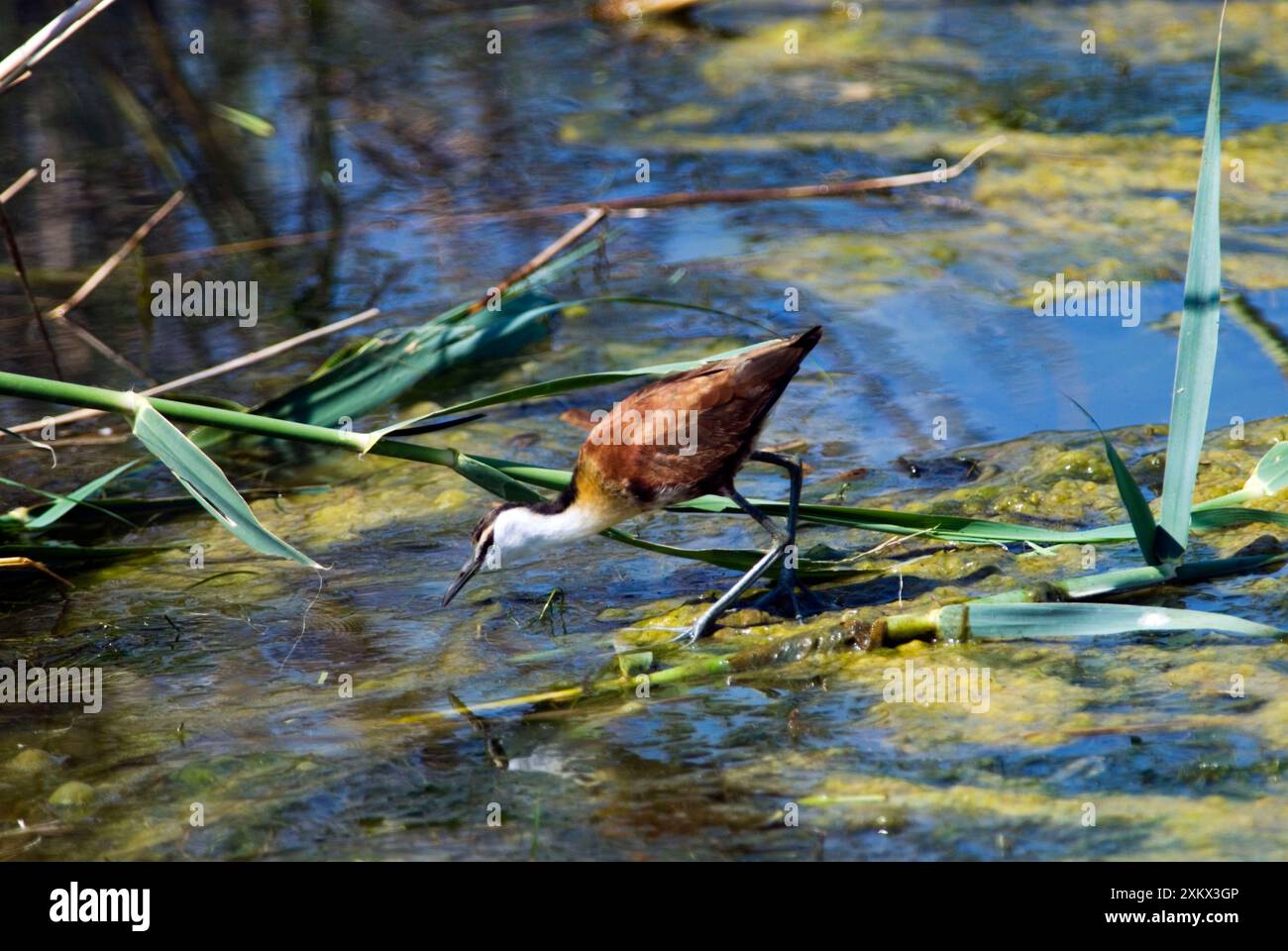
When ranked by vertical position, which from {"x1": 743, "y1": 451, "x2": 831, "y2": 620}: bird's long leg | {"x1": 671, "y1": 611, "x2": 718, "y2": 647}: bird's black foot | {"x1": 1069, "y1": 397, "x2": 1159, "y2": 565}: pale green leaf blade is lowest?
{"x1": 671, "y1": 611, "x2": 718, "y2": 647}: bird's black foot

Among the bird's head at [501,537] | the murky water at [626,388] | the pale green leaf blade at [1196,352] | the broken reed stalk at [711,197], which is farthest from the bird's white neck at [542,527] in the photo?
the broken reed stalk at [711,197]

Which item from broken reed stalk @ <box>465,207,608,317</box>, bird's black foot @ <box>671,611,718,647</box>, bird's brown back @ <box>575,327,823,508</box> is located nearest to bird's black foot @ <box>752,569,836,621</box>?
bird's black foot @ <box>671,611,718,647</box>

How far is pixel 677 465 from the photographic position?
172 inches

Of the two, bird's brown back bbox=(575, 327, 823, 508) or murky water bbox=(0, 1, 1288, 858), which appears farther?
bird's brown back bbox=(575, 327, 823, 508)

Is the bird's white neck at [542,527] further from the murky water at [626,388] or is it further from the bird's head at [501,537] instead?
the murky water at [626,388]

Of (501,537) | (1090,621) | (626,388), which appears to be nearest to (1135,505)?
(1090,621)

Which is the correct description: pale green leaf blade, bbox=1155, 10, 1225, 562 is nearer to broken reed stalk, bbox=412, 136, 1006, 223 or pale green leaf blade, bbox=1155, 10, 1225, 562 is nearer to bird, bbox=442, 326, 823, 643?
bird, bbox=442, 326, 823, 643

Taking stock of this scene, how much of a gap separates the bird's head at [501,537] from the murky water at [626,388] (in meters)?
0.17

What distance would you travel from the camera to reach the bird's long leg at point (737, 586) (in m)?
4.32

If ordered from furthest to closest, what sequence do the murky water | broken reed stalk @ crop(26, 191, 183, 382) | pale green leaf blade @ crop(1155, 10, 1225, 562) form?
broken reed stalk @ crop(26, 191, 183, 382) → pale green leaf blade @ crop(1155, 10, 1225, 562) → the murky water

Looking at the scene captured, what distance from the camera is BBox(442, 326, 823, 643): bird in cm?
437

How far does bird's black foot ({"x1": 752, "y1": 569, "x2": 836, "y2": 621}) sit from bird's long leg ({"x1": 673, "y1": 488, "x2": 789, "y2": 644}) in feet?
0.20

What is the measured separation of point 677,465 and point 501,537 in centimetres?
60
